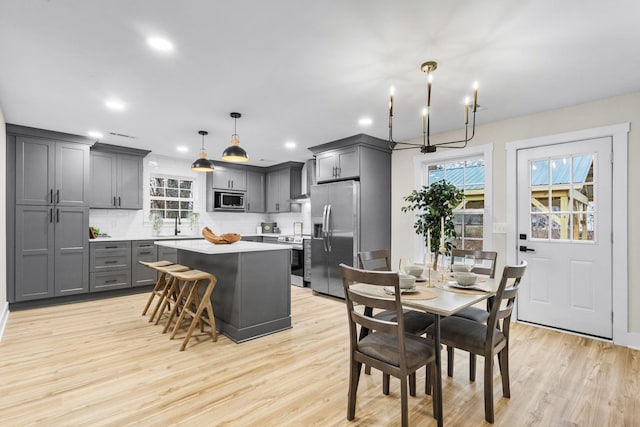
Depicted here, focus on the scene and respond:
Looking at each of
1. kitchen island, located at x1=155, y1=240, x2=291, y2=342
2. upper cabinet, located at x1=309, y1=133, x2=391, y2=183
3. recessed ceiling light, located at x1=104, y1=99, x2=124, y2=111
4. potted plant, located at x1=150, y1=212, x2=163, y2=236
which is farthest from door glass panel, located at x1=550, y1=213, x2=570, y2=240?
potted plant, located at x1=150, y1=212, x2=163, y2=236

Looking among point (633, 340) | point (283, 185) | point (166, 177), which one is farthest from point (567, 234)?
point (166, 177)

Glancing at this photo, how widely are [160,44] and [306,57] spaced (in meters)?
1.04

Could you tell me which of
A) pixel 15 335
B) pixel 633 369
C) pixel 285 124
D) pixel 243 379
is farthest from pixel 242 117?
pixel 633 369

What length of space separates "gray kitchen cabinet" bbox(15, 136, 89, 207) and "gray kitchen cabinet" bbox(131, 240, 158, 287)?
98 cm

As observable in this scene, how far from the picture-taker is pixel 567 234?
3.54m

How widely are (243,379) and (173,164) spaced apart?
4976mm

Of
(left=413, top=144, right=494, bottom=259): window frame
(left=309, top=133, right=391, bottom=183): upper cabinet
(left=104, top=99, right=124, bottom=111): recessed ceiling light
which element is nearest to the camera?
(left=104, top=99, right=124, bottom=111): recessed ceiling light

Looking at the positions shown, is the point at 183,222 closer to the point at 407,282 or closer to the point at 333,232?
the point at 333,232

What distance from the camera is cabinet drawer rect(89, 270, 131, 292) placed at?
15.8ft

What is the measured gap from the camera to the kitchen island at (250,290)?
127 inches

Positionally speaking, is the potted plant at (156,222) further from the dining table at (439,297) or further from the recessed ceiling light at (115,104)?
the dining table at (439,297)

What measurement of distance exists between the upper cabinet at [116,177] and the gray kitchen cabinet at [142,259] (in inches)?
28.8

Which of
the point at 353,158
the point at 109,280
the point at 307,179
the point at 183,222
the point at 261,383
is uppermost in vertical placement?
the point at 353,158

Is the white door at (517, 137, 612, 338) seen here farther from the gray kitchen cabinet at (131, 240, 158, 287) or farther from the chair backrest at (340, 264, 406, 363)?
the gray kitchen cabinet at (131, 240, 158, 287)
